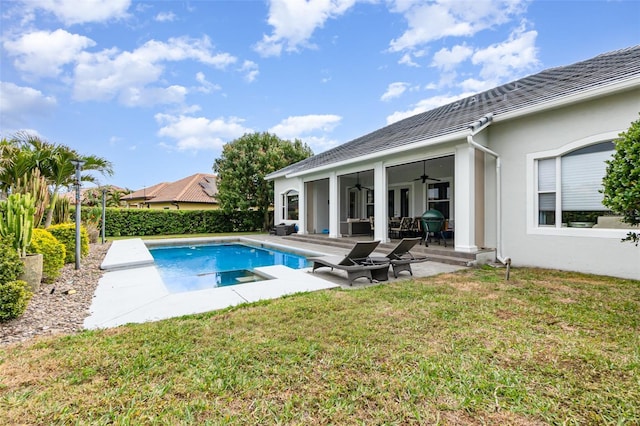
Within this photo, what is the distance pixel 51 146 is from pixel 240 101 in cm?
1310

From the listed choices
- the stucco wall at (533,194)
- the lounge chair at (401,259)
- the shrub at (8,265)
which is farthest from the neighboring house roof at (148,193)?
the stucco wall at (533,194)

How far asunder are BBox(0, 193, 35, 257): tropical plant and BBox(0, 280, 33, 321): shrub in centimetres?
176

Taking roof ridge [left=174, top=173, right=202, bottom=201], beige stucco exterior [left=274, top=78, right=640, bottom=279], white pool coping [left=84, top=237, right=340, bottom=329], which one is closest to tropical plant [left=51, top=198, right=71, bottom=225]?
white pool coping [left=84, top=237, right=340, bottom=329]

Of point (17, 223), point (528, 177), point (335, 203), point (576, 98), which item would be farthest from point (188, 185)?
point (576, 98)

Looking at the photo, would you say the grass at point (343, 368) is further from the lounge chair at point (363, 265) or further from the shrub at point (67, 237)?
the shrub at point (67, 237)

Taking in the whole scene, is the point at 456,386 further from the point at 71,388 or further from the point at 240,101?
the point at 240,101

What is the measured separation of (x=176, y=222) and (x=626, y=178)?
73.9 ft

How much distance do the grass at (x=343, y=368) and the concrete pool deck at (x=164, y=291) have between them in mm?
566

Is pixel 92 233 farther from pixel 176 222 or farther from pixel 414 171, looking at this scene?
pixel 414 171

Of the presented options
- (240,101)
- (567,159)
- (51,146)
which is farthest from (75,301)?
(240,101)

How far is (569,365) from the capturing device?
3213mm

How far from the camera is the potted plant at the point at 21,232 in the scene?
569cm

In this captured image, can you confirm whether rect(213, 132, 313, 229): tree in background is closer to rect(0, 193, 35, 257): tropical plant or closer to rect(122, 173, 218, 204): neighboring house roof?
rect(122, 173, 218, 204): neighboring house roof

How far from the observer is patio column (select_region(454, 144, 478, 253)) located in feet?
29.5
